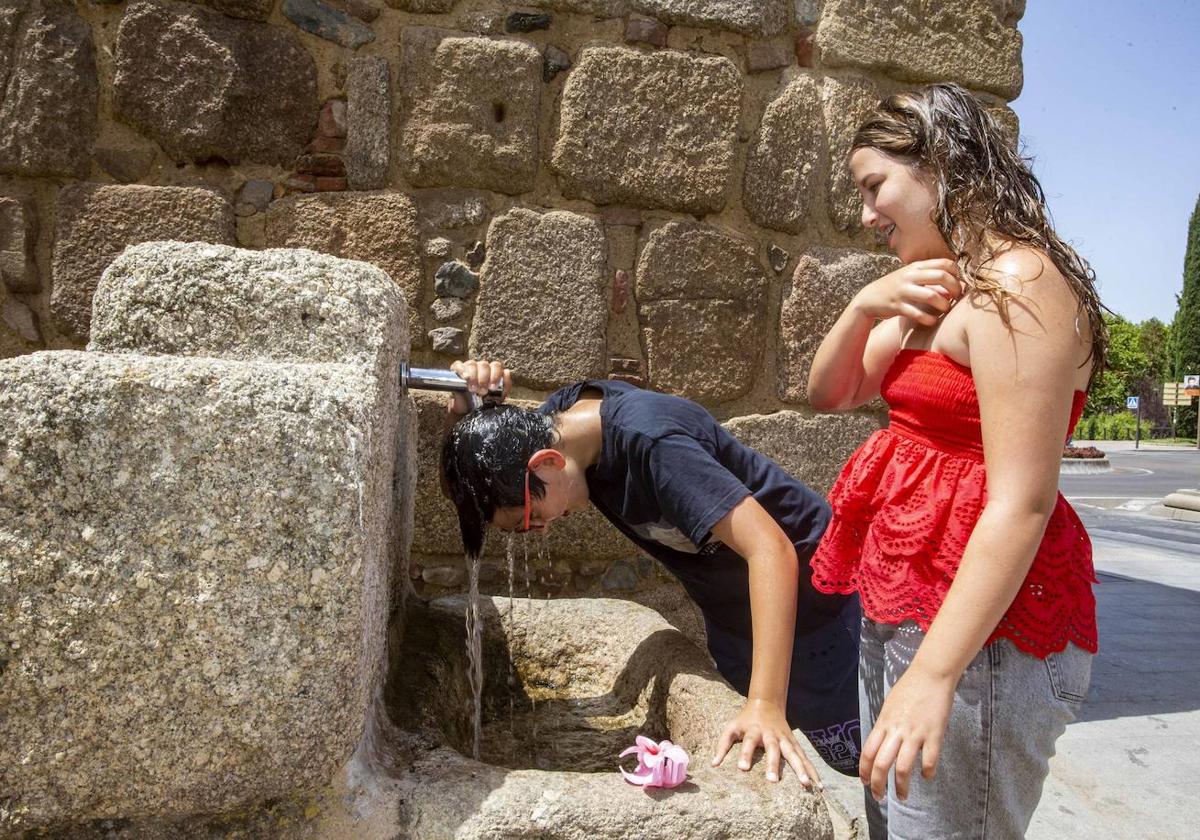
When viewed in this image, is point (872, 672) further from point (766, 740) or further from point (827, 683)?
point (827, 683)

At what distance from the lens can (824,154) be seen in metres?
2.33

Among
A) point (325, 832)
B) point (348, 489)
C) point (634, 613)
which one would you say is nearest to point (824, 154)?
point (634, 613)

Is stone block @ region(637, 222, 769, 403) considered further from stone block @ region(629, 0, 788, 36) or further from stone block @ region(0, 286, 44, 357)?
stone block @ region(0, 286, 44, 357)

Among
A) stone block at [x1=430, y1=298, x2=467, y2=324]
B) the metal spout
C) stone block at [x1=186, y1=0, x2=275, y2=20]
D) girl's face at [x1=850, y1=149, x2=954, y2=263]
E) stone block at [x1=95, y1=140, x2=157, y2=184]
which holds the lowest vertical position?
the metal spout

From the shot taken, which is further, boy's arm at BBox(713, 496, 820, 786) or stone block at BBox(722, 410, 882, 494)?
stone block at BBox(722, 410, 882, 494)

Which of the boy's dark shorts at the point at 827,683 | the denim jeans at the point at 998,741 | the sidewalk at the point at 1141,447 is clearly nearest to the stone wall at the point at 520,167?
the boy's dark shorts at the point at 827,683

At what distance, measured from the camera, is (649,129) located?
2.16 meters

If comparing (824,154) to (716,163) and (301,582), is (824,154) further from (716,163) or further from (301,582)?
(301,582)

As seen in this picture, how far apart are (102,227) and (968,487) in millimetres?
1821

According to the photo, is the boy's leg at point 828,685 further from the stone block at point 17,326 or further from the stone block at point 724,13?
the stone block at point 17,326

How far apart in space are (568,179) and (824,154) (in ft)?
2.21

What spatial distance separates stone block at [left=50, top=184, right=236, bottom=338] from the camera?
198 cm

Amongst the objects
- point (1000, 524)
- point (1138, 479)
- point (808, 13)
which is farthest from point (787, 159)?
point (1138, 479)

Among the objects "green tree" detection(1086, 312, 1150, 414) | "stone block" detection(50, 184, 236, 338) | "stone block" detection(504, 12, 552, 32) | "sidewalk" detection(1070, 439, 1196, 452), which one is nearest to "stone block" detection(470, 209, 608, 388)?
"stone block" detection(504, 12, 552, 32)
